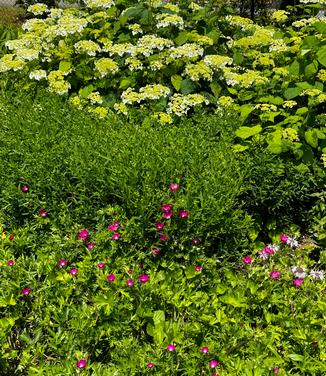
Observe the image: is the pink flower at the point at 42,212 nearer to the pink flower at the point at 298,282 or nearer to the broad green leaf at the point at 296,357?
the pink flower at the point at 298,282

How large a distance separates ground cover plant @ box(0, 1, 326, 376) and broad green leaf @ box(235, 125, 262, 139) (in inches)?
0.4

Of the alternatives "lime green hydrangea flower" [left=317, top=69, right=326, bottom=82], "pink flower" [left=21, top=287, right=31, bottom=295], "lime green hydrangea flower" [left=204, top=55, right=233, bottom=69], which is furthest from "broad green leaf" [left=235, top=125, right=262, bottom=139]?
"pink flower" [left=21, top=287, right=31, bottom=295]

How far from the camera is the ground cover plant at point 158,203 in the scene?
89.2 inches

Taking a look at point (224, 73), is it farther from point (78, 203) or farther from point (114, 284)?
point (114, 284)

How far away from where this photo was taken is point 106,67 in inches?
155

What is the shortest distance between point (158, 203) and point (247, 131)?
0.94 metres

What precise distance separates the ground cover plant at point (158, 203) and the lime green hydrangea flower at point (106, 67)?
8 centimetres

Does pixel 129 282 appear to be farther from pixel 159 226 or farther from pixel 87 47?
pixel 87 47

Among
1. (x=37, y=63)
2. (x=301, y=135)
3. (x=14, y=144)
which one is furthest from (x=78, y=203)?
(x=37, y=63)

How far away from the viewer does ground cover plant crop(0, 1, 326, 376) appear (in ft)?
7.43

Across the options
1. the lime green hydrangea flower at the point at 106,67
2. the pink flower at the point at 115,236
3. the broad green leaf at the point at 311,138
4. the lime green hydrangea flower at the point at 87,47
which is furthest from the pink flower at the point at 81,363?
the lime green hydrangea flower at the point at 87,47

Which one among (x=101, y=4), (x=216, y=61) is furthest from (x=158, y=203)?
(x=101, y=4)

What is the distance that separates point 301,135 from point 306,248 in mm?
775

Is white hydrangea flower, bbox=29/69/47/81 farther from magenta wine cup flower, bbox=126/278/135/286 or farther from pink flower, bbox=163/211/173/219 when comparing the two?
magenta wine cup flower, bbox=126/278/135/286
